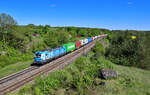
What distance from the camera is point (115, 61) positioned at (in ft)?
105

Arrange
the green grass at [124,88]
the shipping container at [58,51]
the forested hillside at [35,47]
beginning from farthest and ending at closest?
1. the shipping container at [58,51]
2. the forested hillside at [35,47]
3. the green grass at [124,88]

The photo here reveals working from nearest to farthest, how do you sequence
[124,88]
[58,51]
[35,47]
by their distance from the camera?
1. [124,88]
2. [58,51]
3. [35,47]

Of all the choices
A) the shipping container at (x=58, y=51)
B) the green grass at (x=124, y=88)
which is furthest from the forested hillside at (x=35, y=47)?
the green grass at (x=124, y=88)

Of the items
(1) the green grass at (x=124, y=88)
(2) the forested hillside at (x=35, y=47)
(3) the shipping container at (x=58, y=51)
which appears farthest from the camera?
(3) the shipping container at (x=58, y=51)

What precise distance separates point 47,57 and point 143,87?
1957 centimetres

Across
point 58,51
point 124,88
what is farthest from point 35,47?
point 124,88

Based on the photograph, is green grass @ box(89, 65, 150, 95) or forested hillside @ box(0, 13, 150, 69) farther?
forested hillside @ box(0, 13, 150, 69)

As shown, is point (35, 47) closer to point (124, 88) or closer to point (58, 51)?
point (58, 51)

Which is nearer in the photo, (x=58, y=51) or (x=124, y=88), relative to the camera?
(x=124, y=88)

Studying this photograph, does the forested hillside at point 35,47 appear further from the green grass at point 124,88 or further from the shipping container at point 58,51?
the green grass at point 124,88

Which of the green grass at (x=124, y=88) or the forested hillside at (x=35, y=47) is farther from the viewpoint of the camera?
the forested hillside at (x=35, y=47)

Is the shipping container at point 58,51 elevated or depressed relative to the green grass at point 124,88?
elevated

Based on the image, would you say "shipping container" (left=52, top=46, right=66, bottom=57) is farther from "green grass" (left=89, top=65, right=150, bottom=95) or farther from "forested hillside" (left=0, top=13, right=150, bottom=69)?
"green grass" (left=89, top=65, right=150, bottom=95)

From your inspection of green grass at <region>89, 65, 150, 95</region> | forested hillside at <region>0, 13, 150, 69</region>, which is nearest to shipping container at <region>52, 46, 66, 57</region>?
forested hillside at <region>0, 13, 150, 69</region>
